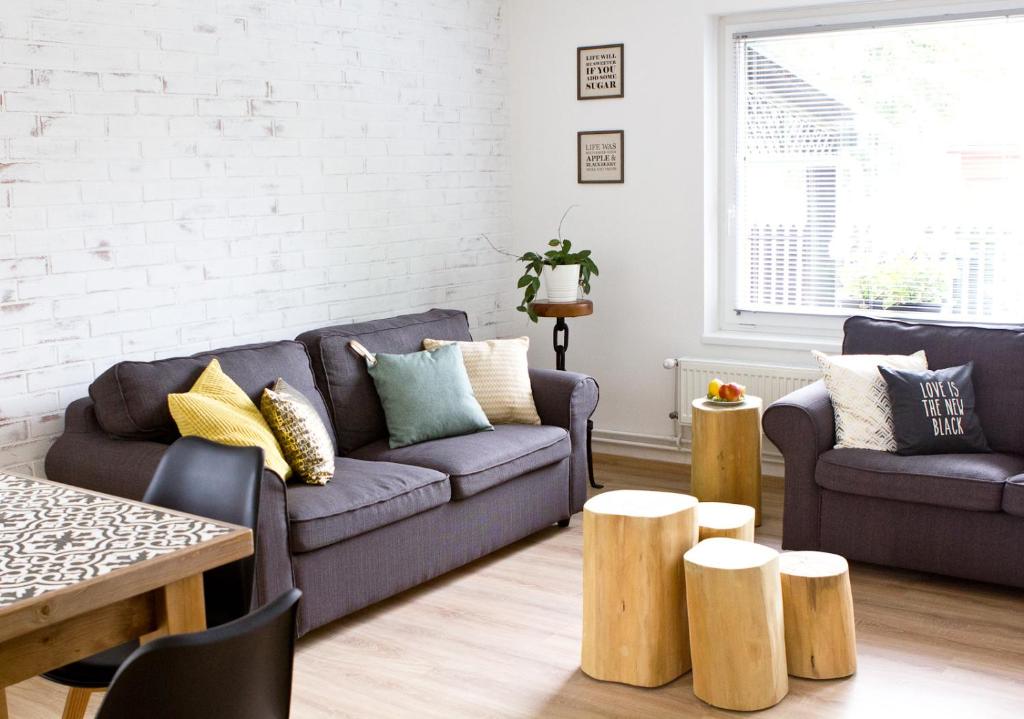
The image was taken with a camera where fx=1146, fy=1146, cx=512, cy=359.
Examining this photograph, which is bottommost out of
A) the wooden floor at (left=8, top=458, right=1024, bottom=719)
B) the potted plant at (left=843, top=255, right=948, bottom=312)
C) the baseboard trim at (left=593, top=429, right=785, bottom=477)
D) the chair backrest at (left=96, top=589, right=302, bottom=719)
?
the wooden floor at (left=8, top=458, right=1024, bottom=719)

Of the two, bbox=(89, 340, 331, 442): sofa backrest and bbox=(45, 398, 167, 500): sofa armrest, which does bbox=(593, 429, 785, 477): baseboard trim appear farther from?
bbox=(45, 398, 167, 500): sofa armrest

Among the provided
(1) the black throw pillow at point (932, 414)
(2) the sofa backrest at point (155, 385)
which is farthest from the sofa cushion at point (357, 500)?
(1) the black throw pillow at point (932, 414)

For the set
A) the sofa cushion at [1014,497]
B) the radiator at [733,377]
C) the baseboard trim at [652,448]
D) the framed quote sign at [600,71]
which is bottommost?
the baseboard trim at [652,448]

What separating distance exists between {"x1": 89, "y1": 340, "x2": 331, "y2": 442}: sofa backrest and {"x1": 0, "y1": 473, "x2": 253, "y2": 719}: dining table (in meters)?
1.27

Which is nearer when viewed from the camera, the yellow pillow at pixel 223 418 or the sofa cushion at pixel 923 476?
the yellow pillow at pixel 223 418

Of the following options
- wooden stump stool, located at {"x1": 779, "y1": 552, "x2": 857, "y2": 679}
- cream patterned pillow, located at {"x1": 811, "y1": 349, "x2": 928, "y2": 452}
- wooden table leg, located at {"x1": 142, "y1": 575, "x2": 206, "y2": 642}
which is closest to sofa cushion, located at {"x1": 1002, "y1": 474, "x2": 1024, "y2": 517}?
cream patterned pillow, located at {"x1": 811, "y1": 349, "x2": 928, "y2": 452}

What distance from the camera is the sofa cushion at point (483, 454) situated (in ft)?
13.9

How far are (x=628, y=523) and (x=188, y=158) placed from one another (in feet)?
7.38

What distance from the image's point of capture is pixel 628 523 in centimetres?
333

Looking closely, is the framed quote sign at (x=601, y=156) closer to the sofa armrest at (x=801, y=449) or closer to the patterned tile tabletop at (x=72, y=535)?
the sofa armrest at (x=801, y=449)

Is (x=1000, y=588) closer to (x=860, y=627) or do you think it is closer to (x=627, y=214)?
(x=860, y=627)

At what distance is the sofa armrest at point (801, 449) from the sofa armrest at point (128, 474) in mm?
1863

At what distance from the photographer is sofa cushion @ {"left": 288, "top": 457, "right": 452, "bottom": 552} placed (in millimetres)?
3631

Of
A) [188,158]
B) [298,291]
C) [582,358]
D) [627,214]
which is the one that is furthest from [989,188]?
[188,158]
